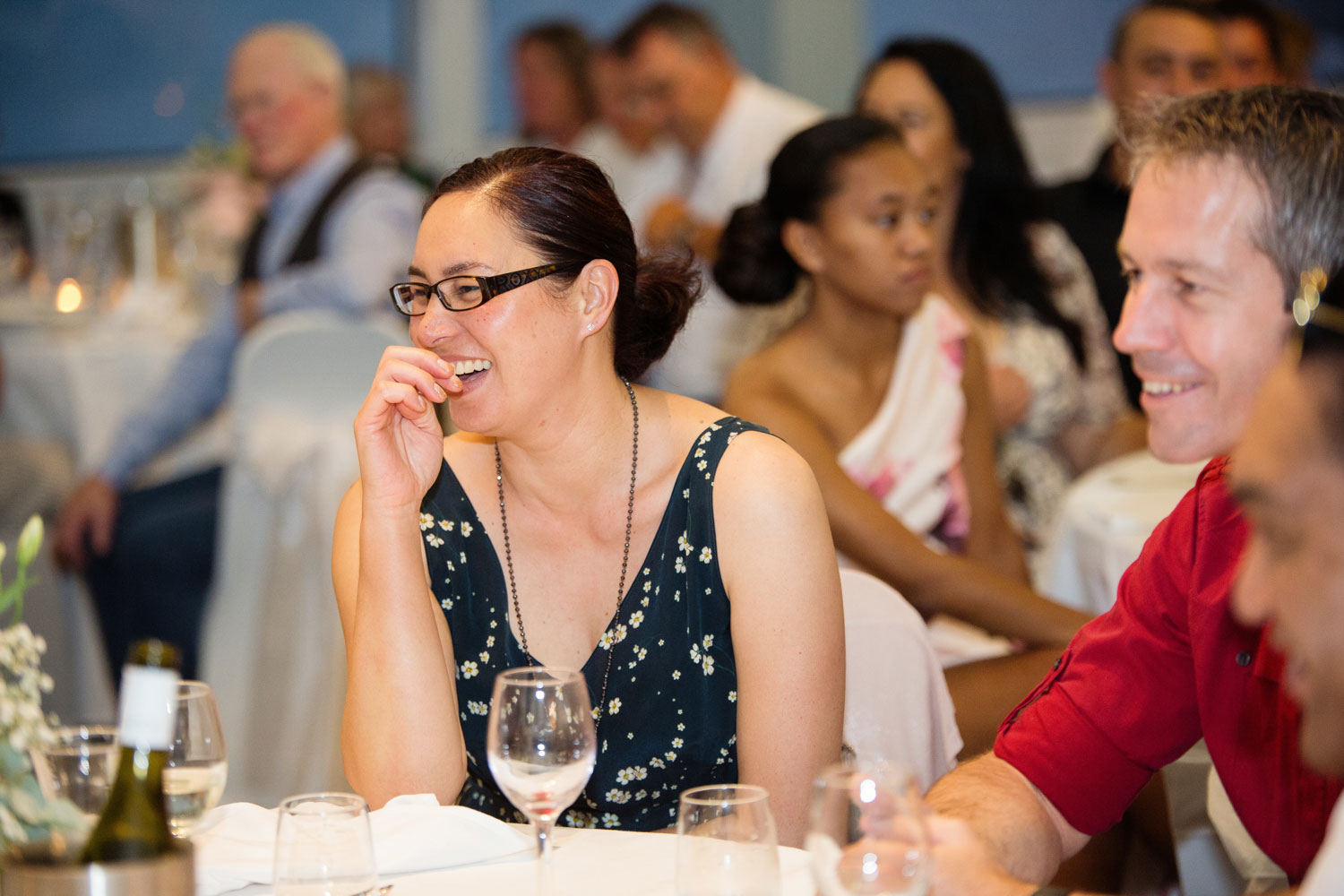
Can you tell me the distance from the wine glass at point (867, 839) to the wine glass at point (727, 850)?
0.04m

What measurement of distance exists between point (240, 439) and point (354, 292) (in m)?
0.72

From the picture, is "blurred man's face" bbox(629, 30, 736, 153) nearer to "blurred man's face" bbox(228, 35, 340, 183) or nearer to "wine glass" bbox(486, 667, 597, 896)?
"blurred man's face" bbox(228, 35, 340, 183)

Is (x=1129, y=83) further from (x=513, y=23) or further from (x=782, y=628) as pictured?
(x=513, y=23)

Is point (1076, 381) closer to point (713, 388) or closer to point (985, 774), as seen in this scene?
point (713, 388)

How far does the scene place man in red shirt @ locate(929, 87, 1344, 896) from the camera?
1.37 metres

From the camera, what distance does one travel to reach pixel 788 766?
159 centimetres

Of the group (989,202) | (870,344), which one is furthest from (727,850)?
(989,202)

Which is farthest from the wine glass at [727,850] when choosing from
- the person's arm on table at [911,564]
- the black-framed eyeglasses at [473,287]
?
the person's arm on table at [911,564]

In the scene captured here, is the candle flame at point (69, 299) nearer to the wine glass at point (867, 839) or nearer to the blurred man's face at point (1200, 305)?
the blurred man's face at point (1200, 305)

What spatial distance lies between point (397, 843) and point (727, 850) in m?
0.37

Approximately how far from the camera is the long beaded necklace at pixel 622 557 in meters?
1.76

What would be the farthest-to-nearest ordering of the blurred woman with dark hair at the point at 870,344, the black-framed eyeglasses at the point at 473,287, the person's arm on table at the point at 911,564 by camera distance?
the blurred woman with dark hair at the point at 870,344 < the person's arm on table at the point at 911,564 < the black-framed eyeglasses at the point at 473,287

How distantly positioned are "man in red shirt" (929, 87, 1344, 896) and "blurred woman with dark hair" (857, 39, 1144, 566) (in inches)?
87.7

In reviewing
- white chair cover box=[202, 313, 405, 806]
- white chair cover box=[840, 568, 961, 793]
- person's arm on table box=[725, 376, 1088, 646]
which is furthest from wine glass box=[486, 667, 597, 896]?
white chair cover box=[202, 313, 405, 806]
